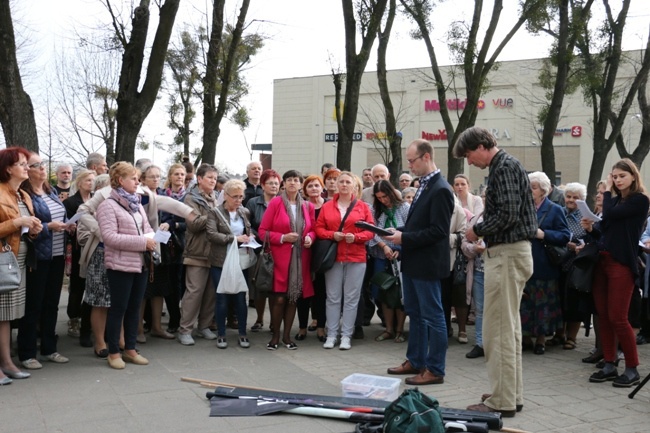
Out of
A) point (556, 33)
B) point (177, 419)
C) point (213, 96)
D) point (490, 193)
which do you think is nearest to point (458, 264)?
point (490, 193)

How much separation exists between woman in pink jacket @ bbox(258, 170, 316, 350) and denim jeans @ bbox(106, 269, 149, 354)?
4.89ft

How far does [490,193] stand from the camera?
4832mm

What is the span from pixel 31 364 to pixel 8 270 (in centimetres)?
108

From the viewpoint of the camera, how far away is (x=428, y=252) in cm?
560

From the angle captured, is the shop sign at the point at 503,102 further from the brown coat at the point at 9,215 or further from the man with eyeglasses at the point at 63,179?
the brown coat at the point at 9,215

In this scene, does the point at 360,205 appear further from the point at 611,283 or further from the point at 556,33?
the point at 556,33

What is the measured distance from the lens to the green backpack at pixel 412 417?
3.95m

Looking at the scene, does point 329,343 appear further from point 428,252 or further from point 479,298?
point 428,252

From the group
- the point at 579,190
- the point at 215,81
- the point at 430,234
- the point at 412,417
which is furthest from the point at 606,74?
the point at 412,417

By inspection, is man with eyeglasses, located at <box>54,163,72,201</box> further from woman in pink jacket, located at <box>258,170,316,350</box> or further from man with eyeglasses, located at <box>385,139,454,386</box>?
man with eyeglasses, located at <box>385,139,454,386</box>

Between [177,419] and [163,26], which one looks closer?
[177,419]

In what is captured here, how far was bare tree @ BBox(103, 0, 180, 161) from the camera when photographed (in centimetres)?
1099

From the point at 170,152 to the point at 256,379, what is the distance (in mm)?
30733

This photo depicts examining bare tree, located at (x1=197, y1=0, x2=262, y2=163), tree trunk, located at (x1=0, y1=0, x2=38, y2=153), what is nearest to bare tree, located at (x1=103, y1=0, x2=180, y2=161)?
tree trunk, located at (x1=0, y1=0, x2=38, y2=153)
